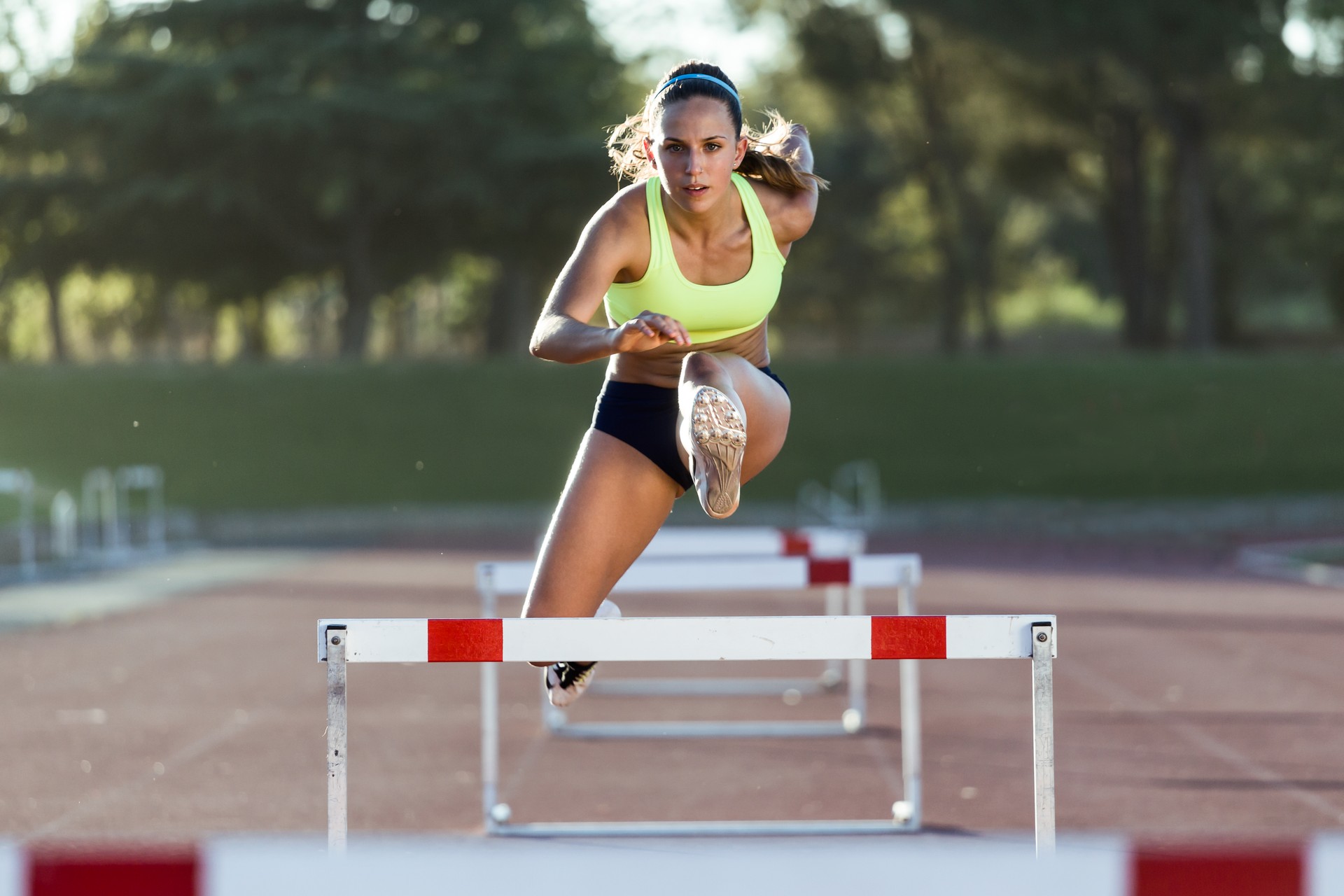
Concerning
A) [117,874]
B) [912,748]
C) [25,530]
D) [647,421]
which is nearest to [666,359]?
[647,421]

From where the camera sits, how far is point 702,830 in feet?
18.7

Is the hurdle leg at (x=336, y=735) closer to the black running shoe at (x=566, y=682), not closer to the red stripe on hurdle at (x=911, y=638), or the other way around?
the red stripe on hurdle at (x=911, y=638)

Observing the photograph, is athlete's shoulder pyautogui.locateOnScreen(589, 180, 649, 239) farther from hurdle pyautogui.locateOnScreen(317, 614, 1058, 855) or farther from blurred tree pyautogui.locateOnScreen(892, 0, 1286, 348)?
blurred tree pyautogui.locateOnScreen(892, 0, 1286, 348)

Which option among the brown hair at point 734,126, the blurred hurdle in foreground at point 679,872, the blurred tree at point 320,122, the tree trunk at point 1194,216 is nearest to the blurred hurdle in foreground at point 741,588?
the brown hair at point 734,126

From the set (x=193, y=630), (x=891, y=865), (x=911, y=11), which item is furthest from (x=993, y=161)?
(x=891, y=865)

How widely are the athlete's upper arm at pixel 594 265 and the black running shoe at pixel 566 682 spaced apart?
47.3 inches

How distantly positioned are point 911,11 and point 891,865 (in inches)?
1173

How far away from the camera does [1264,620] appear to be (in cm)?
1295

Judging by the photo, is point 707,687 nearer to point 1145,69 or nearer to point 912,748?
point 912,748

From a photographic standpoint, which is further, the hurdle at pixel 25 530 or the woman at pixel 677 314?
the hurdle at pixel 25 530

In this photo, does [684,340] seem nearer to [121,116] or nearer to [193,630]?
[193,630]

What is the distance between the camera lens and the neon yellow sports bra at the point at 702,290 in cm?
387

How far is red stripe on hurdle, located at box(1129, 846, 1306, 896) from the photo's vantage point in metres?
1.51

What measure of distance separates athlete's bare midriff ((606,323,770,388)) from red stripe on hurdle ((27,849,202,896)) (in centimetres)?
262
